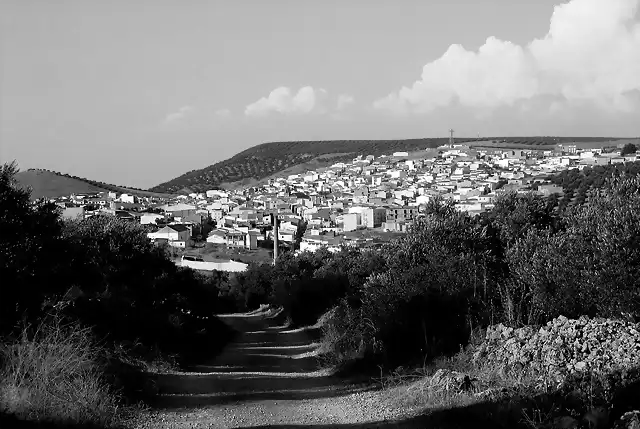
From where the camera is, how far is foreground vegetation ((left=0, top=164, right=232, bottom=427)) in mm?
8555

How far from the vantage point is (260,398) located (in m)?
12.0

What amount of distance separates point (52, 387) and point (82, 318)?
6.55 m

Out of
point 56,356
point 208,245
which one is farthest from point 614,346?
point 208,245

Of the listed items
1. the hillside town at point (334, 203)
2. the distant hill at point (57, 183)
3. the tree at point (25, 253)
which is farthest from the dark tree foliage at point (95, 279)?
the distant hill at point (57, 183)

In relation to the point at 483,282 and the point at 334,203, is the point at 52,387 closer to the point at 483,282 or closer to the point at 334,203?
the point at 483,282

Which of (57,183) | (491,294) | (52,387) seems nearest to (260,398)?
(52,387)

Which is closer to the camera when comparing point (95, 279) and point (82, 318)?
point (82, 318)

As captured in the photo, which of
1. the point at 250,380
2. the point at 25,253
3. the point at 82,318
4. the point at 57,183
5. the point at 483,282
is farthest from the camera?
the point at 57,183

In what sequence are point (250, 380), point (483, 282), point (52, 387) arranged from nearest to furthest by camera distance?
point (52, 387) → point (250, 380) → point (483, 282)

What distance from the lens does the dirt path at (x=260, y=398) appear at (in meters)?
10.2

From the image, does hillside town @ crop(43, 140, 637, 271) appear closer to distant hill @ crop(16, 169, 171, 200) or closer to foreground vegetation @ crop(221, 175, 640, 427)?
distant hill @ crop(16, 169, 171, 200)

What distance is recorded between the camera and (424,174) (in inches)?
6683

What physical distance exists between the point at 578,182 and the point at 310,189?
11259 cm

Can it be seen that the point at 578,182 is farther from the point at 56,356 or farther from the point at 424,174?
the point at 424,174
